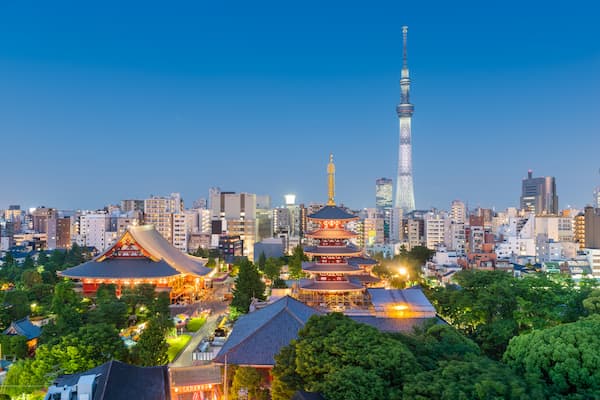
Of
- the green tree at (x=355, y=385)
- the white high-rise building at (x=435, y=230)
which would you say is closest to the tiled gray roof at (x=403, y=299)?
the green tree at (x=355, y=385)

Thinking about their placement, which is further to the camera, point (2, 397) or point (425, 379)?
point (2, 397)

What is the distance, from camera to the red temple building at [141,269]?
41.5 m

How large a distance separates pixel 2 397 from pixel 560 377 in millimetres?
19947

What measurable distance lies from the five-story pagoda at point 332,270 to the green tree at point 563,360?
52.7ft

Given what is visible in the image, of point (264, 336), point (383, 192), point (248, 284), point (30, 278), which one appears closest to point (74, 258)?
point (30, 278)

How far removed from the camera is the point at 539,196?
132375mm

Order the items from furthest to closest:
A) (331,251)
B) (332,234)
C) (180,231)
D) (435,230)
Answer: (435,230)
(180,231)
(332,234)
(331,251)

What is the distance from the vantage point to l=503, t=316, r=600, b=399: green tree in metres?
12.9

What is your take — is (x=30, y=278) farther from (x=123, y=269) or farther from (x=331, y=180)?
(x=331, y=180)

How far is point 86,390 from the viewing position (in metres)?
15.0

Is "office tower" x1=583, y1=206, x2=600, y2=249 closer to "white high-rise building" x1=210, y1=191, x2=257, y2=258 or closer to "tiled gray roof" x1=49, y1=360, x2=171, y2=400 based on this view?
"white high-rise building" x1=210, y1=191, x2=257, y2=258

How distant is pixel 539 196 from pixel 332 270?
120 metres

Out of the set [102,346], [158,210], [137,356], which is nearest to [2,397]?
[102,346]

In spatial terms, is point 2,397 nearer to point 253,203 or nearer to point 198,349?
point 198,349
